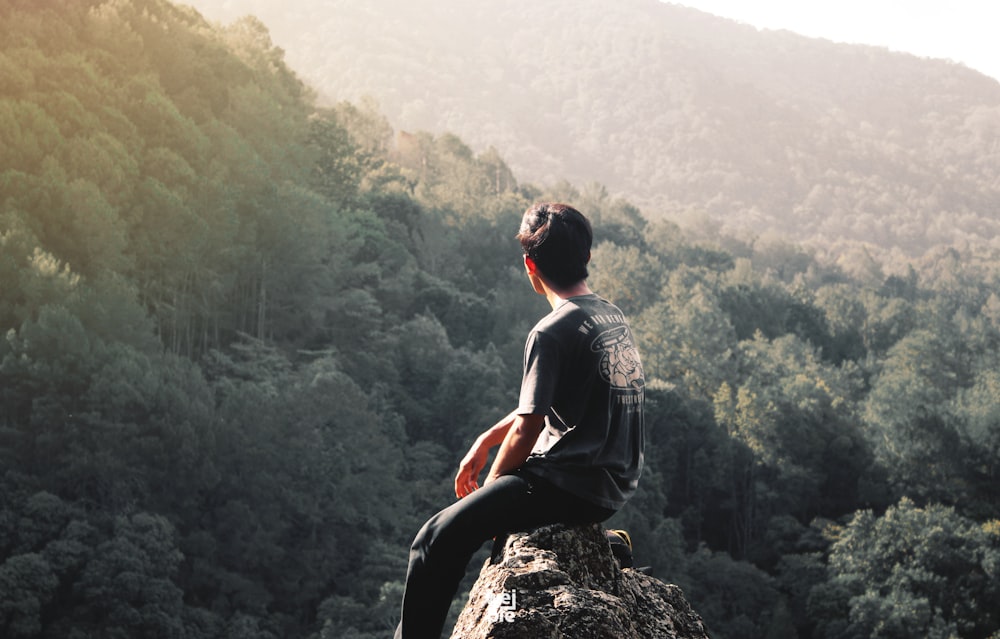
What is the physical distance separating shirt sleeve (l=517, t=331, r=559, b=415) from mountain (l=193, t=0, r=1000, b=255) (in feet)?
456

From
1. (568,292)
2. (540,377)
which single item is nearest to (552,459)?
(540,377)

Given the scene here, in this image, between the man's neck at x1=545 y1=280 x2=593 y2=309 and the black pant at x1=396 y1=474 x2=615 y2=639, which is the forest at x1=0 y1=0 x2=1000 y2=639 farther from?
the man's neck at x1=545 y1=280 x2=593 y2=309

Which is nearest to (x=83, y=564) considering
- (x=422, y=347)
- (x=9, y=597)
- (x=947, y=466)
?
(x=9, y=597)

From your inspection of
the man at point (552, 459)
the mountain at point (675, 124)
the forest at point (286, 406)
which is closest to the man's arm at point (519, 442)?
the man at point (552, 459)

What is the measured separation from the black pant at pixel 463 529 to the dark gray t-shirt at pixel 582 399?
66mm

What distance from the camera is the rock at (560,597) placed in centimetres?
293

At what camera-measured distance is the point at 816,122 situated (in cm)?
18750

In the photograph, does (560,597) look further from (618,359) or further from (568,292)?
(568,292)

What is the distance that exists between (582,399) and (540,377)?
15 centimetres

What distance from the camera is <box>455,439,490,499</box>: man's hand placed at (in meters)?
3.46

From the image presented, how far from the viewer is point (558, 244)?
3422mm

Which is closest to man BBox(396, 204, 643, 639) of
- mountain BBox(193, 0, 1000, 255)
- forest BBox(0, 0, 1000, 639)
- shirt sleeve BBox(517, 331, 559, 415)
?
shirt sleeve BBox(517, 331, 559, 415)

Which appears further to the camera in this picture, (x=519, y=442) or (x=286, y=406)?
(x=286, y=406)

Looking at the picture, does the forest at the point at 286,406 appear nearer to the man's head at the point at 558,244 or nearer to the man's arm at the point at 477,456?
the man's arm at the point at 477,456
